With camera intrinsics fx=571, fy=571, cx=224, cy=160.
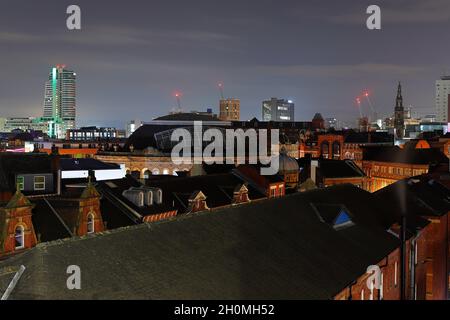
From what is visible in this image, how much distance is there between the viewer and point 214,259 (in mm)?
25906

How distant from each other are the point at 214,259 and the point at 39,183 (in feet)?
83.1

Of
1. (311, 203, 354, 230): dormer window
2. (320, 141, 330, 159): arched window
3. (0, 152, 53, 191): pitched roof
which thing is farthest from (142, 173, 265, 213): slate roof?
(320, 141, 330, 159): arched window

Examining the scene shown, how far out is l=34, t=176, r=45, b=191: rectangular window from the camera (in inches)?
1818

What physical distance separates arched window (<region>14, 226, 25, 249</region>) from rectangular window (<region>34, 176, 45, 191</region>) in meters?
10.6

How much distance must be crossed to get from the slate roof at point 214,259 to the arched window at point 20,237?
12.9 metres

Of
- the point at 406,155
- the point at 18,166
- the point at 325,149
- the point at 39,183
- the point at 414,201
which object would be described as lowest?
the point at 414,201

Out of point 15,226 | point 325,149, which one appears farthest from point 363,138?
point 15,226

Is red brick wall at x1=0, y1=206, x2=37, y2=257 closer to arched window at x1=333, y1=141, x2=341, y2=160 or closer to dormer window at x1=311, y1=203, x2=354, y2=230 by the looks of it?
dormer window at x1=311, y1=203, x2=354, y2=230

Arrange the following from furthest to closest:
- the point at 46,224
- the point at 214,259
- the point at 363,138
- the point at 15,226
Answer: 1. the point at 363,138
2. the point at 46,224
3. the point at 15,226
4. the point at 214,259

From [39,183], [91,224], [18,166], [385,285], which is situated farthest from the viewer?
[39,183]

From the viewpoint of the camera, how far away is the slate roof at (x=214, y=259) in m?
20.4

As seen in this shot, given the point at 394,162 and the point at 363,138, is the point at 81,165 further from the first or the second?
the point at 363,138

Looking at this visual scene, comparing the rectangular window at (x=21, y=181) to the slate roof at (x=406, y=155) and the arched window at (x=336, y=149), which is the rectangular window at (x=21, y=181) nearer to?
the slate roof at (x=406, y=155)
